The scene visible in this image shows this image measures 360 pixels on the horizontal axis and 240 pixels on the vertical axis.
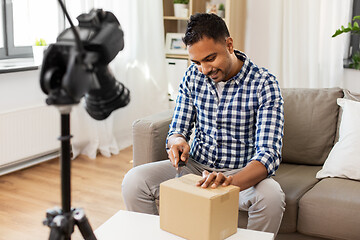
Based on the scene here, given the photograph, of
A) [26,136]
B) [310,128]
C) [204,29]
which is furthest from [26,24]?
[310,128]

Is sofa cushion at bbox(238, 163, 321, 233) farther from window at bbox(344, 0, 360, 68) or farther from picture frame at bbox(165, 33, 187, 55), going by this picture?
picture frame at bbox(165, 33, 187, 55)

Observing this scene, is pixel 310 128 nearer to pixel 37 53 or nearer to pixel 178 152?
pixel 178 152

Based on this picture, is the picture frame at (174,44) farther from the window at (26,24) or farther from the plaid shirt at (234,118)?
the plaid shirt at (234,118)

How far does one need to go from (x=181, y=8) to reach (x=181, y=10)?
2cm

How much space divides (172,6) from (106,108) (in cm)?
352

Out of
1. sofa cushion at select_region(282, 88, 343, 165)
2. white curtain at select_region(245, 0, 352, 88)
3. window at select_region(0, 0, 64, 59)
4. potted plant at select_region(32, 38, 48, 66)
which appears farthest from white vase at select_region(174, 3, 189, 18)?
sofa cushion at select_region(282, 88, 343, 165)

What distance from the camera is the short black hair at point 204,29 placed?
1848 millimetres

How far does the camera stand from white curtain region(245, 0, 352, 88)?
3.43 m

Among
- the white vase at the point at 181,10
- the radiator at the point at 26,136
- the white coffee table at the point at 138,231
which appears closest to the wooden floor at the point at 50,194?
the radiator at the point at 26,136

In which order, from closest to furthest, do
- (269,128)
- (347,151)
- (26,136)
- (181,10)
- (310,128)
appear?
(269,128)
(347,151)
(310,128)
(26,136)
(181,10)

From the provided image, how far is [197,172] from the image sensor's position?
2035 millimetres

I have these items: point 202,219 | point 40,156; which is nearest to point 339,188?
point 202,219

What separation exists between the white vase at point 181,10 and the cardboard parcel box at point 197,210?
2.65m

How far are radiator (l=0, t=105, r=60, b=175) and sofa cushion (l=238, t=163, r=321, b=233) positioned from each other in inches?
69.6
